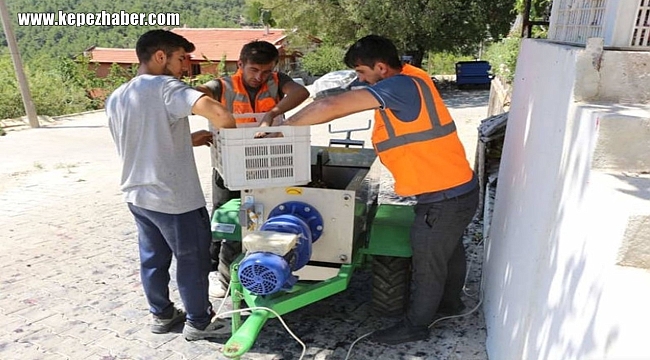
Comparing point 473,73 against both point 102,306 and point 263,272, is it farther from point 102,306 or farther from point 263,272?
point 263,272

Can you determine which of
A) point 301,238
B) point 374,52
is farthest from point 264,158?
point 374,52

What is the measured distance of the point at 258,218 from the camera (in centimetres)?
323

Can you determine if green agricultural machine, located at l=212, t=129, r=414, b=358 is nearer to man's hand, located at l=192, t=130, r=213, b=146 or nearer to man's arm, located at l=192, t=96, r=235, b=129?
man's arm, located at l=192, t=96, r=235, b=129

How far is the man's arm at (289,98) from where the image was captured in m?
3.49

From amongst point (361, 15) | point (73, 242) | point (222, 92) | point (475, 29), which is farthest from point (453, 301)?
point (475, 29)

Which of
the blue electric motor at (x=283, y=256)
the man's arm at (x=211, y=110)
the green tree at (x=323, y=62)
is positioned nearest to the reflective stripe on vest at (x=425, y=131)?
the blue electric motor at (x=283, y=256)

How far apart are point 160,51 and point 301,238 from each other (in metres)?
1.43

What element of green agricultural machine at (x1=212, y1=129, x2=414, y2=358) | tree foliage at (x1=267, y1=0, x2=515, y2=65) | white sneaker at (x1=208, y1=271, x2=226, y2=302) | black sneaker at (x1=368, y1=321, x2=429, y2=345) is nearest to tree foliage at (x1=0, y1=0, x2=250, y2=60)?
tree foliage at (x1=267, y1=0, x2=515, y2=65)

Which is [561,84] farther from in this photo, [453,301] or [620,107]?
[453,301]

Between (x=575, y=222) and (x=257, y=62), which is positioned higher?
(x=257, y=62)

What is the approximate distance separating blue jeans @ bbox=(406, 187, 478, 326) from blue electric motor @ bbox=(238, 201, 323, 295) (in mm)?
658

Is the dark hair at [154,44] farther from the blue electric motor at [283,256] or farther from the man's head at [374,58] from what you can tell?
the blue electric motor at [283,256]

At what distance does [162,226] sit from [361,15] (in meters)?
15.5

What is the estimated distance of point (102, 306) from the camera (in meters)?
3.83
